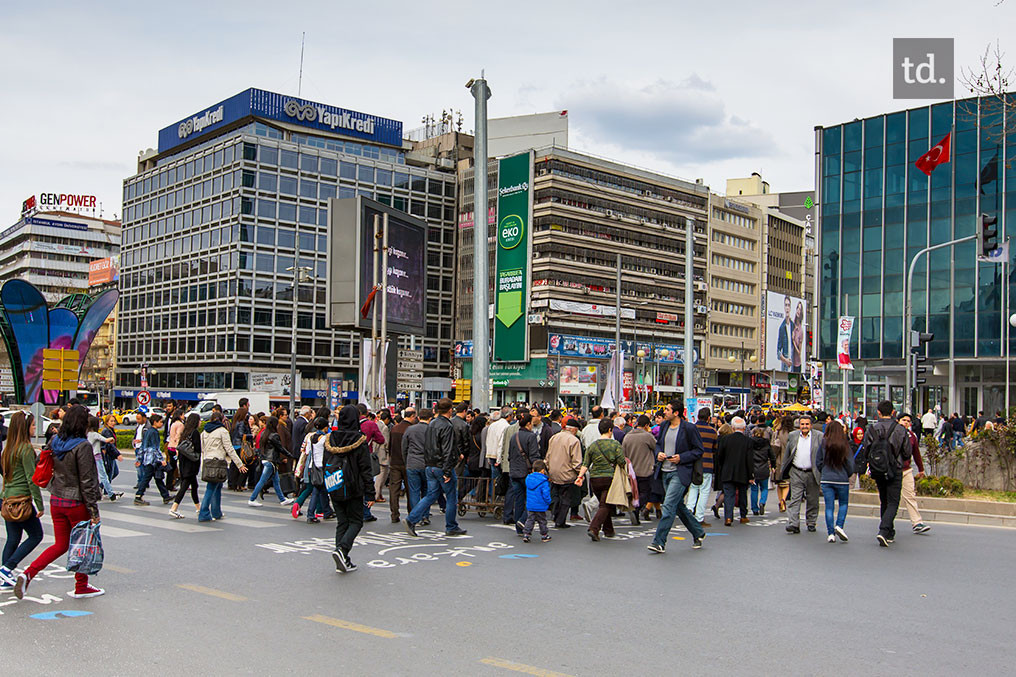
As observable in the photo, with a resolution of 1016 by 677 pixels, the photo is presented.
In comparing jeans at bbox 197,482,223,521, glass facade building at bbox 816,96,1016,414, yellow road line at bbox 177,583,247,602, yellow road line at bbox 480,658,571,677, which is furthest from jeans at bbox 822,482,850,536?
glass facade building at bbox 816,96,1016,414

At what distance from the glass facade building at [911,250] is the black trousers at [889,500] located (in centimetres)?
3912

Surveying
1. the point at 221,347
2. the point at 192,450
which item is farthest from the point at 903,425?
the point at 221,347

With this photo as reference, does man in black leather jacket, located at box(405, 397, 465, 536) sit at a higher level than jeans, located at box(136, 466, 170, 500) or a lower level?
higher

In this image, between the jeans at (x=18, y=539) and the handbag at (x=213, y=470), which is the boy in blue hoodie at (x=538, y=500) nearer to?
the handbag at (x=213, y=470)

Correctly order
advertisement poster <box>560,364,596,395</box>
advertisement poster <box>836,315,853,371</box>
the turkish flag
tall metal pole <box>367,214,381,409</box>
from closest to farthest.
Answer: tall metal pole <box>367,214,381,409</box> < advertisement poster <box>836,315,853,371</box> < the turkish flag < advertisement poster <box>560,364,596,395</box>

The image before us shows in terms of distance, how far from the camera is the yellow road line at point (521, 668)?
20.7 ft

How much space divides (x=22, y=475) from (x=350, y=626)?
341 centimetres

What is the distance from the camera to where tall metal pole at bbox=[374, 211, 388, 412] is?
87.6ft

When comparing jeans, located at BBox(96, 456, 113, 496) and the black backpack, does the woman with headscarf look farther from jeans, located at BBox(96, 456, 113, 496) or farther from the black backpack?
jeans, located at BBox(96, 456, 113, 496)

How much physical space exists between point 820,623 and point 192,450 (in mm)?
10340

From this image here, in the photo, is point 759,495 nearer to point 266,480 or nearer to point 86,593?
point 266,480

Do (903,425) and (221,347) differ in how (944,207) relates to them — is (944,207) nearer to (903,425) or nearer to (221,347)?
(903,425)

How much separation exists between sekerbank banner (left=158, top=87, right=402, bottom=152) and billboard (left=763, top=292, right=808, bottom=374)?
195 feet

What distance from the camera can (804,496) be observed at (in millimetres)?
14531
